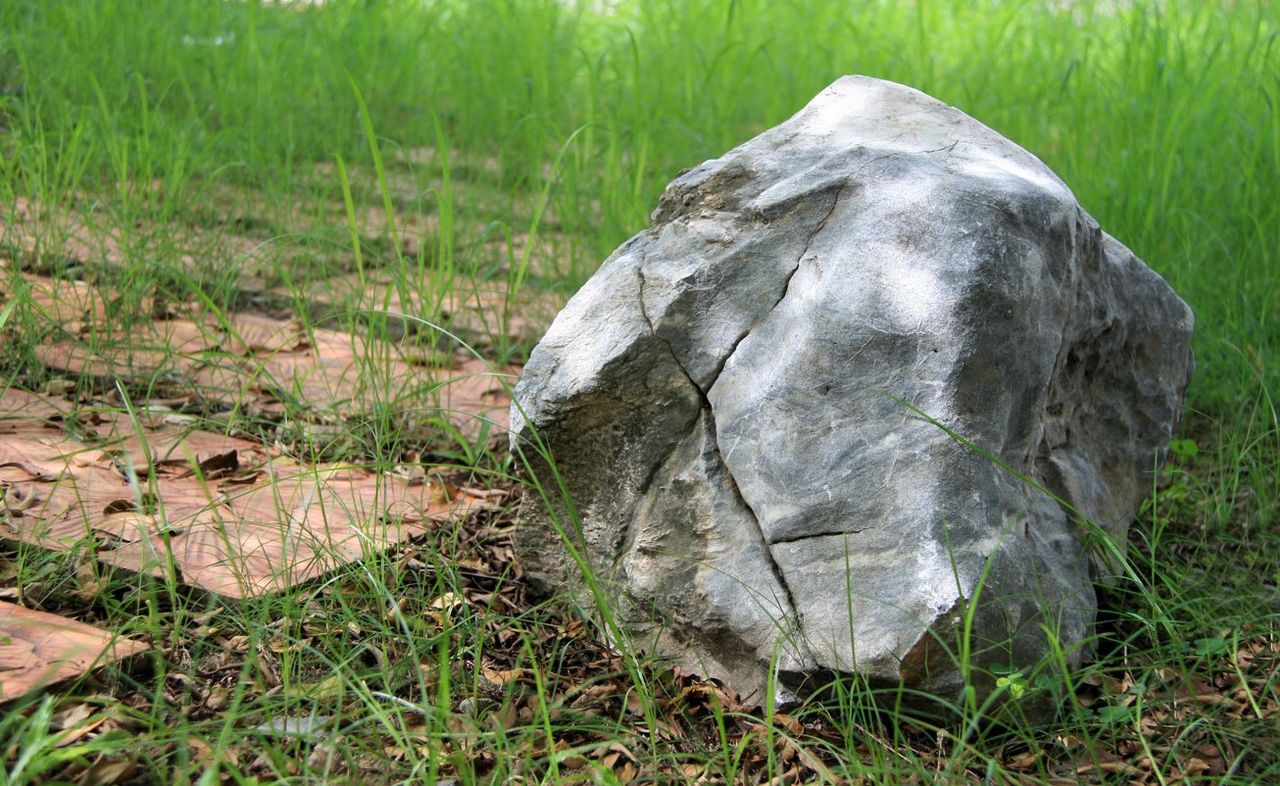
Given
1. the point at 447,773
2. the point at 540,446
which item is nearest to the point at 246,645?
the point at 447,773

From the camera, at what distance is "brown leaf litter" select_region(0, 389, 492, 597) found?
72.2 inches

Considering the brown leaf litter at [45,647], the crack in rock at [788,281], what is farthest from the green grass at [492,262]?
the crack in rock at [788,281]

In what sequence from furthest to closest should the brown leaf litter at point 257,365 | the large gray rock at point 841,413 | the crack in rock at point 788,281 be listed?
the brown leaf litter at point 257,365
the crack in rock at point 788,281
the large gray rock at point 841,413

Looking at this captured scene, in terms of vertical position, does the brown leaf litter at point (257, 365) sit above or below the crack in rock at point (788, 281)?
below

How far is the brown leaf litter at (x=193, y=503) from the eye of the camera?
1.83 metres

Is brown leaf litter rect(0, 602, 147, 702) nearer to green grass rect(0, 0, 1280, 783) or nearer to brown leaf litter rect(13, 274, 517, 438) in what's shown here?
green grass rect(0, 0, 1280, 783)

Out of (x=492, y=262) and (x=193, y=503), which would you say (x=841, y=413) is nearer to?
(x=193, y=503)

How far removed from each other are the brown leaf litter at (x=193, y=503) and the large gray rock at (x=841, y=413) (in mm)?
372

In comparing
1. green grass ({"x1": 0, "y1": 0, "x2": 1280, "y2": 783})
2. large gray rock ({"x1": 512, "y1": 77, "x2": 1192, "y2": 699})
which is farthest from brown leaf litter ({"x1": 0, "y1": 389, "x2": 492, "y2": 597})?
large gray rock ({"x1": 512, "y1": 77, "x2": 1192, "y2": 699})

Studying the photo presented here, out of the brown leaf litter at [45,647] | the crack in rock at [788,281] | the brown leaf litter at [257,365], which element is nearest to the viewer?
the brown leaf litter at [45,647]

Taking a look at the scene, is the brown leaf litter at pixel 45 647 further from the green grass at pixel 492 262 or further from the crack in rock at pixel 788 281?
the crack in rock at pixel 788 281

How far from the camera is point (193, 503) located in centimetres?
208

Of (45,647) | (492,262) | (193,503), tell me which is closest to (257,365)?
(193,503)

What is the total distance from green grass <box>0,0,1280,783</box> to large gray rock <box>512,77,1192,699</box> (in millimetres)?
127
